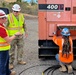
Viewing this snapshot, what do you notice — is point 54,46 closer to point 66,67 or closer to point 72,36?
point 72,36

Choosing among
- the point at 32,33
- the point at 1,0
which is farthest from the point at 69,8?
the point at 1,0

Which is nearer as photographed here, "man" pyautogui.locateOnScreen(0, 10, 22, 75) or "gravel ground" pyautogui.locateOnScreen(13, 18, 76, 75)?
"man" pyautogui.locateOnScreen(0, 10, 22, 75)

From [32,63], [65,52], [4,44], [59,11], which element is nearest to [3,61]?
[4,44]

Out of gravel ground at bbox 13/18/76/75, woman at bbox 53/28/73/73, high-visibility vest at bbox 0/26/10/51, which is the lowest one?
gravel ground at bbox 13/18/76/75

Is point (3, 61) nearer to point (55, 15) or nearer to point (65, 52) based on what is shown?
point (65, 52)

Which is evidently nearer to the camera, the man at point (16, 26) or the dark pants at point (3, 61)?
the dark pants at point (3, 61)

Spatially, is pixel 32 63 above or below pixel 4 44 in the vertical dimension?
below

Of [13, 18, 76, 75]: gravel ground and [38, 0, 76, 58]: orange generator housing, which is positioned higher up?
[38, 0, 76, 58]: orange generator housing

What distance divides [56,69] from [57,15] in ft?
5.28

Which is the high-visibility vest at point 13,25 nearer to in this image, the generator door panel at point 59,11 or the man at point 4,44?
the generator door panel at point 59,11

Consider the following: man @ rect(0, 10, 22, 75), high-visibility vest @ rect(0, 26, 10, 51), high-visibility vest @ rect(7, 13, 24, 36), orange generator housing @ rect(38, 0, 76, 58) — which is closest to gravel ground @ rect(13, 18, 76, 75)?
orange generator housing @ rect(38, 0, 76, 58)

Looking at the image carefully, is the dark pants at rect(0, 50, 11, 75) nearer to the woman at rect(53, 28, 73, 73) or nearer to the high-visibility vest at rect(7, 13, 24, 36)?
the high-visibility vest at rect(7, 13, 24, 36)

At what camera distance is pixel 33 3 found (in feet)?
94.3

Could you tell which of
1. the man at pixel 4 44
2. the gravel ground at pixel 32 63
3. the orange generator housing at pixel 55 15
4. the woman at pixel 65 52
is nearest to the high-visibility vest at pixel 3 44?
the man at pixel 4 44
